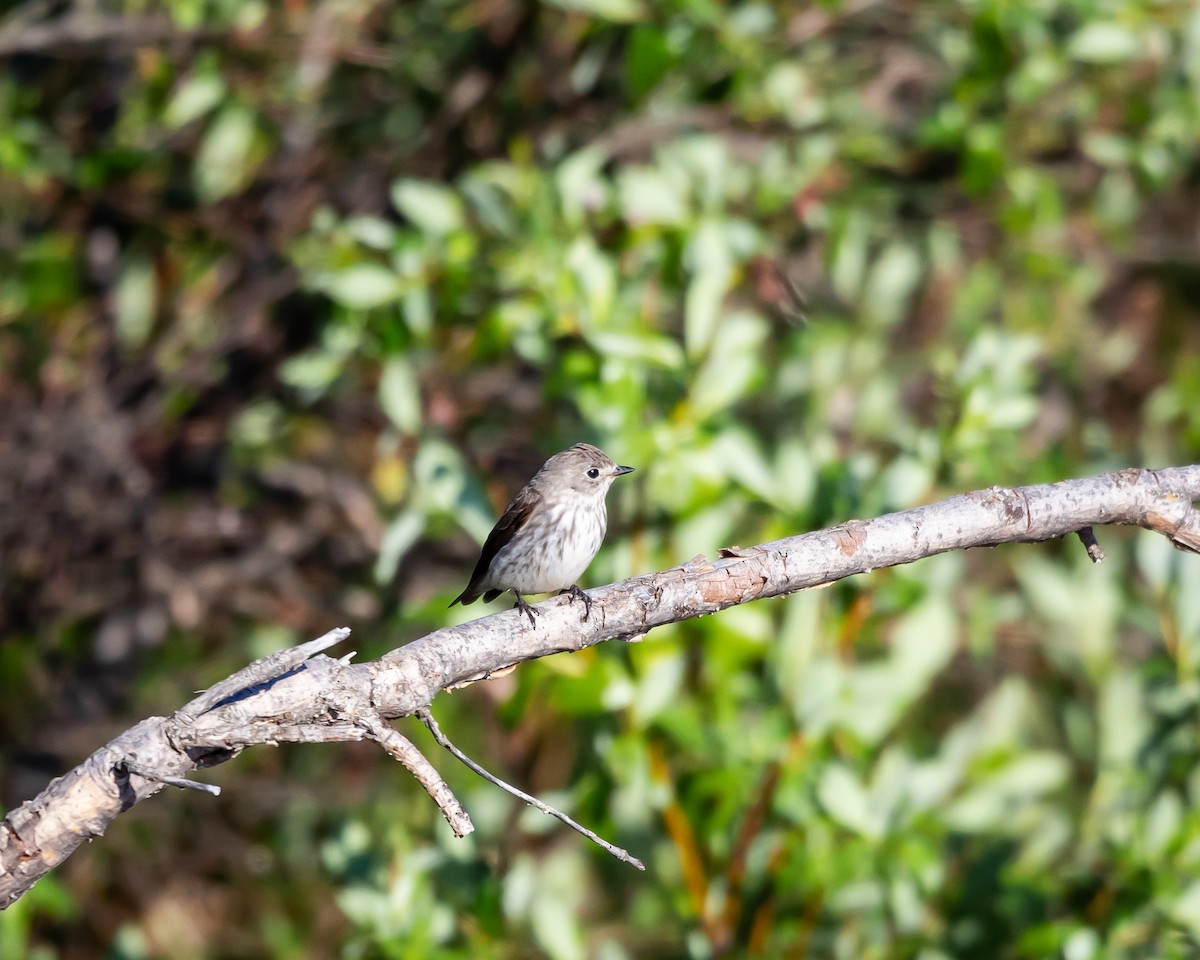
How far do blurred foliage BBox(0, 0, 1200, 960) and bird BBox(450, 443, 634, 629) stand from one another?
15 cm

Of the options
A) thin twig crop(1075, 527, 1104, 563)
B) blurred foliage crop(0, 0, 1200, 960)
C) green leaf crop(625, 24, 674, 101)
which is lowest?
blurred foliage crop(0, 0, 1200, 960)

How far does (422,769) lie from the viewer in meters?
2.70

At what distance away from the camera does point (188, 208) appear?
6445 millimetres

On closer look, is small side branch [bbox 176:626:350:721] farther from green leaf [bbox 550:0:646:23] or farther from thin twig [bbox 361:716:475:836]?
green leaf [bbox 550:0:646:23]

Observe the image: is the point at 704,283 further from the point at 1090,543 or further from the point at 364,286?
the point at 1090,543

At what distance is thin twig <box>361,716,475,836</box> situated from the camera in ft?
8.66

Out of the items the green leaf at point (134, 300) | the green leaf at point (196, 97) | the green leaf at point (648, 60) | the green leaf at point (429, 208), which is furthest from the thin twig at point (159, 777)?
the green leaf at point (134, 300)

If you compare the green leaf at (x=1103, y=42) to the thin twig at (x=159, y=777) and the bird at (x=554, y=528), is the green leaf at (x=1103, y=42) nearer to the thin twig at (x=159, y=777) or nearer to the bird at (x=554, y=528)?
the bird at (x=554, y=528)

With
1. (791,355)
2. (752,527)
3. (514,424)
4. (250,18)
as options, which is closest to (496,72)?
(250,18)

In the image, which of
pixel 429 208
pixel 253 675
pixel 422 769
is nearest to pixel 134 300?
pixel 429 208

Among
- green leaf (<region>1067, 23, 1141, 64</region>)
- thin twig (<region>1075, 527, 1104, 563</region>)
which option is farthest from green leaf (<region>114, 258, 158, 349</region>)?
thin twig (<region>1075, 527, 1104, 563</region>)

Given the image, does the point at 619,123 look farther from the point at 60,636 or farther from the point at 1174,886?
the point at 1174,886

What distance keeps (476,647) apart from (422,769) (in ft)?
1.35

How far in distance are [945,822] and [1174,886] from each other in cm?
64
